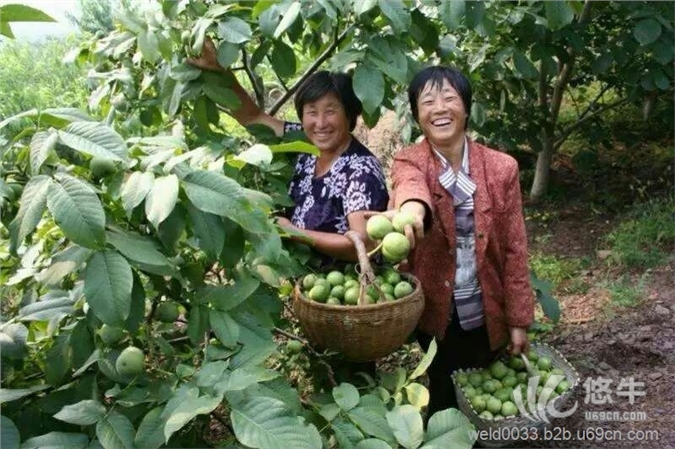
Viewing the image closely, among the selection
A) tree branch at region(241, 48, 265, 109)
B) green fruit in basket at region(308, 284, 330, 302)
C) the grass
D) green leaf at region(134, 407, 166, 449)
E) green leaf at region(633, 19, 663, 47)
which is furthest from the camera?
the grass

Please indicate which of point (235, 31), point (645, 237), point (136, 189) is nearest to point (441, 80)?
point (235, 31)

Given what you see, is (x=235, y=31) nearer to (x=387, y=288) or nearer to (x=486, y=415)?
(x=387, y=288)

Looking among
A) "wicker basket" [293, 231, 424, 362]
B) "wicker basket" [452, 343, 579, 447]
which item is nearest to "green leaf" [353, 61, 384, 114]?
"wicker basket" [293, 231, 424, 362]

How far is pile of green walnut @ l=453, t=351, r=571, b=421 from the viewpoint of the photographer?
2020 millimetres

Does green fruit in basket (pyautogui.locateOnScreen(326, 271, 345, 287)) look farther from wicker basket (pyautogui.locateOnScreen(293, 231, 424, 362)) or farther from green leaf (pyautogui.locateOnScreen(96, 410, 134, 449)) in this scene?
green leaf (pyautogui.locateOnScreen(96, 410, 134, 449))

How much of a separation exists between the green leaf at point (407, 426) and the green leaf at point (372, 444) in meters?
0.03

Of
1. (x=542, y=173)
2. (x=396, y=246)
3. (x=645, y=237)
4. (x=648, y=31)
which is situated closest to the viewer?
(x=396, y=246)

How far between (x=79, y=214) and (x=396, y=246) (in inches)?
28.9

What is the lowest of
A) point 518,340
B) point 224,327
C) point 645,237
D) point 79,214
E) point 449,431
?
point 645,237

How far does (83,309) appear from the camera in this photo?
1.46m

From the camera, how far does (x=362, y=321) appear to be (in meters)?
1.64

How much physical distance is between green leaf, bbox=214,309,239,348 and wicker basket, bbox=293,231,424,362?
0.99 feet

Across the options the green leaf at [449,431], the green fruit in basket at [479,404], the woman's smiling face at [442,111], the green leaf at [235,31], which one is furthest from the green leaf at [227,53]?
the green fruit in basket at [479,404]

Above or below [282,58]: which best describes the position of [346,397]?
below
